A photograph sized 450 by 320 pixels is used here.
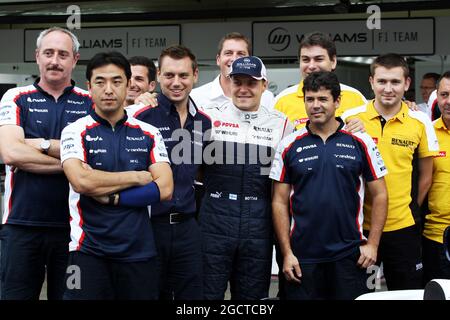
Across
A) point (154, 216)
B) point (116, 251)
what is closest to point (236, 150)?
point (154, 216)

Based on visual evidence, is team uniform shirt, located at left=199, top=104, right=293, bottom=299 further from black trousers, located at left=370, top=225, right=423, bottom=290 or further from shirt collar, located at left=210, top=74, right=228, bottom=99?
black trousers, located at left=370, top=225, right=423, bottom=290

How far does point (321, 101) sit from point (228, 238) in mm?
908

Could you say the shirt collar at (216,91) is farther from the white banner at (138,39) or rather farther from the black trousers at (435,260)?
the white banner at (138,39)

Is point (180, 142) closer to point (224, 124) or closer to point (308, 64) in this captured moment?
point (224, 124)

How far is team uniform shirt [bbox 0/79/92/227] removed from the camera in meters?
3.85

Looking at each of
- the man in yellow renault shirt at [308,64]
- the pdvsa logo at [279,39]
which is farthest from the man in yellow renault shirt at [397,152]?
the pdvsa logo at [279,39]

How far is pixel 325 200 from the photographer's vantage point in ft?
13.2

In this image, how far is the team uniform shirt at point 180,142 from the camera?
3.99 m

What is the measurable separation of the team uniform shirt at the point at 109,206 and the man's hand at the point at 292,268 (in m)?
0.83

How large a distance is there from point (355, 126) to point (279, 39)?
5923mm

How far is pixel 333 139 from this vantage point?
4.12 metres

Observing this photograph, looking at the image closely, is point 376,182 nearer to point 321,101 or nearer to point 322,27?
point 321,101

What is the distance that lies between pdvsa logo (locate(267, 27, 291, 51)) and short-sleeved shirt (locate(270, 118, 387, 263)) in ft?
19.2
